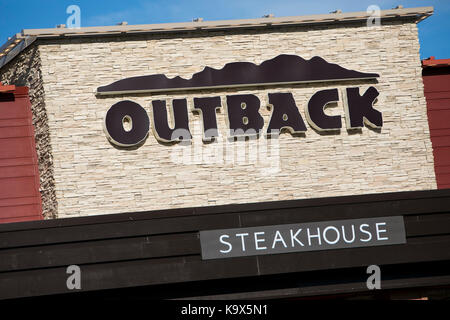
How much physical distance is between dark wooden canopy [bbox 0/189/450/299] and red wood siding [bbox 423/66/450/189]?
2.57 meters

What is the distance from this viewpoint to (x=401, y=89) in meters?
15.1

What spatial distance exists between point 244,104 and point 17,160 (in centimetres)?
481

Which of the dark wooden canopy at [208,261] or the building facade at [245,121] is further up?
the building facade at [245,121]

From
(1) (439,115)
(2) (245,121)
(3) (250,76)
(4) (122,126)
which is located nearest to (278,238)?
(2) (245,121)

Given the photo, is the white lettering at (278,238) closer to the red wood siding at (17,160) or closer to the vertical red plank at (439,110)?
Answer: the vertical red plank at (439,110)

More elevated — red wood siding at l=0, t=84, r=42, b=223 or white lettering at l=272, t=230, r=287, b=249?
red wood siding at l=0, t=84, r=42, b=223

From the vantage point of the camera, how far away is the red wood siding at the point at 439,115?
51.4ft

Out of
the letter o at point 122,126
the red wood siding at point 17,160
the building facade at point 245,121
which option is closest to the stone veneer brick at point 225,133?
the building facade at point 245,121

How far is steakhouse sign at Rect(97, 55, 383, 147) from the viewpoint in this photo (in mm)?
14242

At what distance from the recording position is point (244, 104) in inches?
575

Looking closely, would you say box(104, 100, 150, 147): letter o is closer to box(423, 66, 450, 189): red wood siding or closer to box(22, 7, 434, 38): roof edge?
Result: box(22, 7, 434, 38): roof edge
